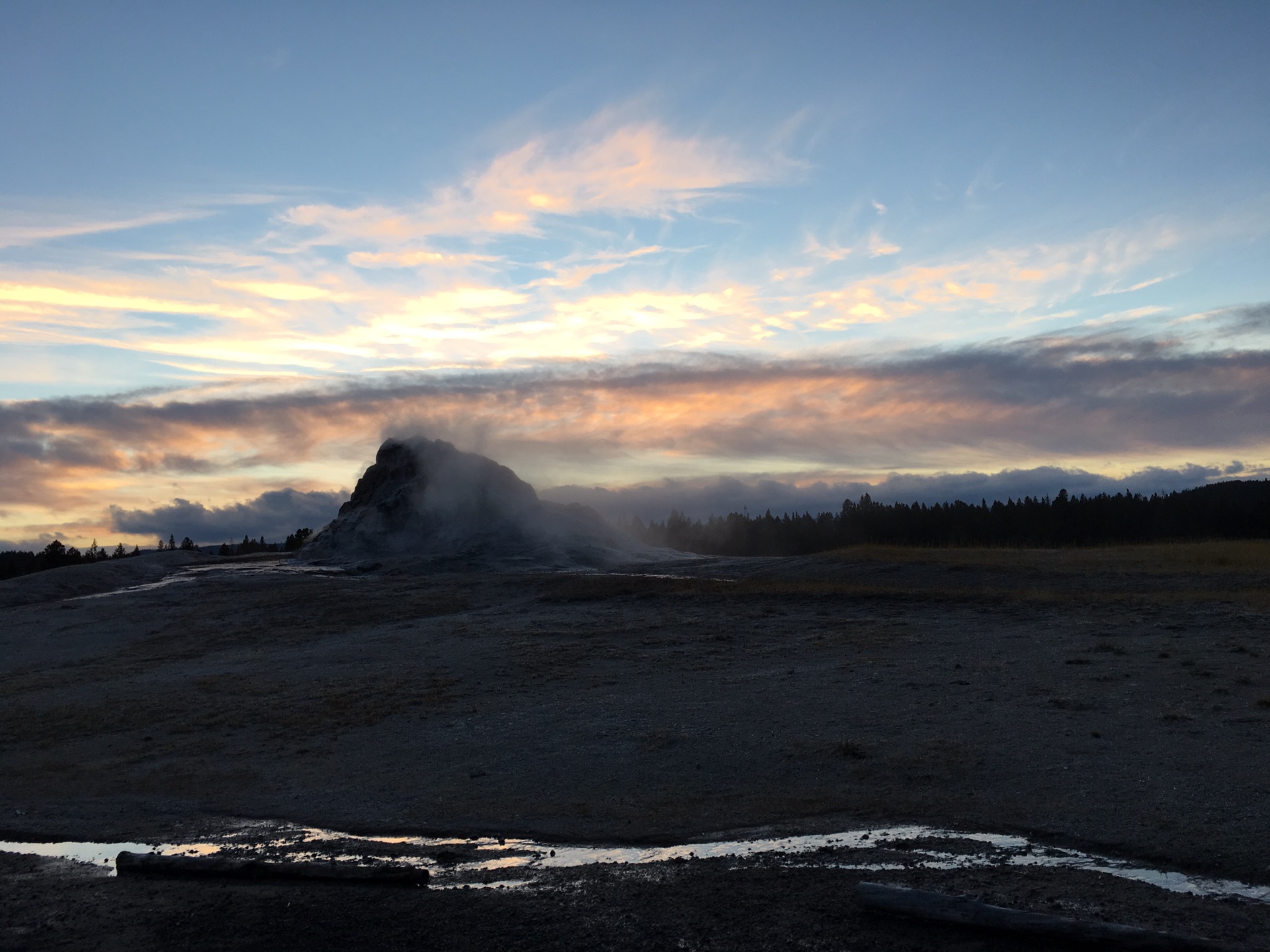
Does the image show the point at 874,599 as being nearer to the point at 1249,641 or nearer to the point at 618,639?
the point at 618,639

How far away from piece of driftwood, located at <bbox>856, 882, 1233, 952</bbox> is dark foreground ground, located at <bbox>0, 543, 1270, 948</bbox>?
0.37ft

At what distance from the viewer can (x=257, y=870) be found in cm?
704

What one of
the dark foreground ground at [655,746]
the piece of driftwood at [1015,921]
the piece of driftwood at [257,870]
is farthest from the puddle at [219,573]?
the piece of driftwood at [1015,921]

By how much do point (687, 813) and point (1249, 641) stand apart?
440 inches

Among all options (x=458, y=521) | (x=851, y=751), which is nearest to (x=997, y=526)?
(x=458, y=521)

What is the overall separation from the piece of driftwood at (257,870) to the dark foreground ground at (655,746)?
0.16m

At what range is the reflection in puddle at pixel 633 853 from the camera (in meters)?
6.68

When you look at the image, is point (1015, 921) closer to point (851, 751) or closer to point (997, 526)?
point (851, 751)

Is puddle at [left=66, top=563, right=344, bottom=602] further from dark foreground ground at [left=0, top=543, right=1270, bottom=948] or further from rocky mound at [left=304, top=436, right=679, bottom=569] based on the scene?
dark foreground ground at [left=0, top=543, right=1270, bottom=948]

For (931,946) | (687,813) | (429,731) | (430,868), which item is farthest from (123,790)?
(931,946)

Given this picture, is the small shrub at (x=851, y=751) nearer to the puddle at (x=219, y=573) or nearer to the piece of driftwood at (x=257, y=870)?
the piece of driftwood at (x=257, y=870)

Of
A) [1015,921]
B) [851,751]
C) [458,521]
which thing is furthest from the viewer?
[458,521]

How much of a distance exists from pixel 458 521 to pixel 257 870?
3263 centimetres

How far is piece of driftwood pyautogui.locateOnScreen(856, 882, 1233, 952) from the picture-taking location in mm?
5027
